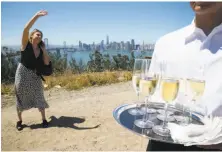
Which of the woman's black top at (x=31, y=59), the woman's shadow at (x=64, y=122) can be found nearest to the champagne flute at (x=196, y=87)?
the woman's shadow at (x=64, y=122)

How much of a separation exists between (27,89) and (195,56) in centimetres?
301

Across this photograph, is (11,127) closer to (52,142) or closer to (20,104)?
(20,104)

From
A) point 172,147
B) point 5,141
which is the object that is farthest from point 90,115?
point 172,147

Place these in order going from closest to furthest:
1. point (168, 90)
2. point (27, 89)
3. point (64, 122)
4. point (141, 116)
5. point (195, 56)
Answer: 1. point (168, 90)
2. point (141, 116)
3. point (195, 56)
4. point (27, 89)
5. point (64, 122)

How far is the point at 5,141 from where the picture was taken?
3.65 m

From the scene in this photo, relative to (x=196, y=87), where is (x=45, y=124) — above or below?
below

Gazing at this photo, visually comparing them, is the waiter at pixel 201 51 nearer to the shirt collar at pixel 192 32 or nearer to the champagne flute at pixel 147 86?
the shirt collar at pixel 192 32

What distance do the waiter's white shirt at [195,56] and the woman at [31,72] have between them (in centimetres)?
238

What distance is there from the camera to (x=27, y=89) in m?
3.99

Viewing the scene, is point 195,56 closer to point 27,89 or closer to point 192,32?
point 192,32

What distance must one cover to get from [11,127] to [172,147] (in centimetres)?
346

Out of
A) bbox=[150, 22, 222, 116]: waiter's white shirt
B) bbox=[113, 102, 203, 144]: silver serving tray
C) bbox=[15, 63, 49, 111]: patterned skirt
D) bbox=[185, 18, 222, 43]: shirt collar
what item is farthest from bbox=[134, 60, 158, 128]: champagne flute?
bbox=[15, 63, 49, 111]: patterned skirt

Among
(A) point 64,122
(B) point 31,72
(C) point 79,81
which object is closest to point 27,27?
(B) point 31,72

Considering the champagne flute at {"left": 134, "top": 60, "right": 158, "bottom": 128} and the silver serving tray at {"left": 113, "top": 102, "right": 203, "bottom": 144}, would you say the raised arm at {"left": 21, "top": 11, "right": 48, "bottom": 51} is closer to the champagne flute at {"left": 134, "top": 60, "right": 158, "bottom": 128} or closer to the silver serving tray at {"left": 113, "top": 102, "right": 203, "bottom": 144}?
the silver serving tray at {"left": 113, "top": 102, "right": 203, "bottom": 144}
